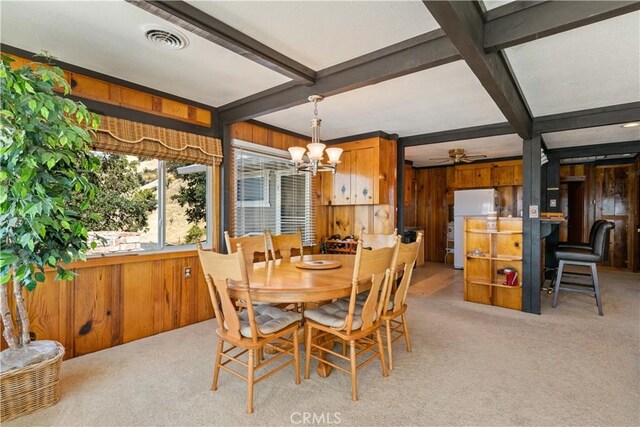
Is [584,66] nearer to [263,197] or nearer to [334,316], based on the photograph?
[334,316]

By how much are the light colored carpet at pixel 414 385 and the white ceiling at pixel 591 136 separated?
8.05 feet

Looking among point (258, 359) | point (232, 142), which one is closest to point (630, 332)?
point (258, 359)

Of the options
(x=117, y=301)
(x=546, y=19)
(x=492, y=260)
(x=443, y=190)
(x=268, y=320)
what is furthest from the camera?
(x=443, y=190)

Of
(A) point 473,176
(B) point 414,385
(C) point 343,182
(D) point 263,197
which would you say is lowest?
(B) point 414,385

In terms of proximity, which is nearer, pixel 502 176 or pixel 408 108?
pixel 408 108

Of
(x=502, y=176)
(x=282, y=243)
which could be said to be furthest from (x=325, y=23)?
(x=502, y=176)

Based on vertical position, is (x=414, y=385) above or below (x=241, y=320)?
below

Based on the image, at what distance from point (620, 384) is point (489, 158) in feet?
16.2

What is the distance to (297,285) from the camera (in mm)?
2016

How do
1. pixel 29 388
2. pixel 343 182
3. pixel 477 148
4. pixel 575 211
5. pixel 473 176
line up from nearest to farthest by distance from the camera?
pixel 29 388 < pixel 343 182 < pixel 477 148 < pixel 473 176 < pixel 575 211

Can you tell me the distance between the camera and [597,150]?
16.4 ft

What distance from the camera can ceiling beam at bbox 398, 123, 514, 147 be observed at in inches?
155

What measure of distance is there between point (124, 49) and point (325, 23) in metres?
1.39

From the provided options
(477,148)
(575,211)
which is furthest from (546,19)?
(575,211)
